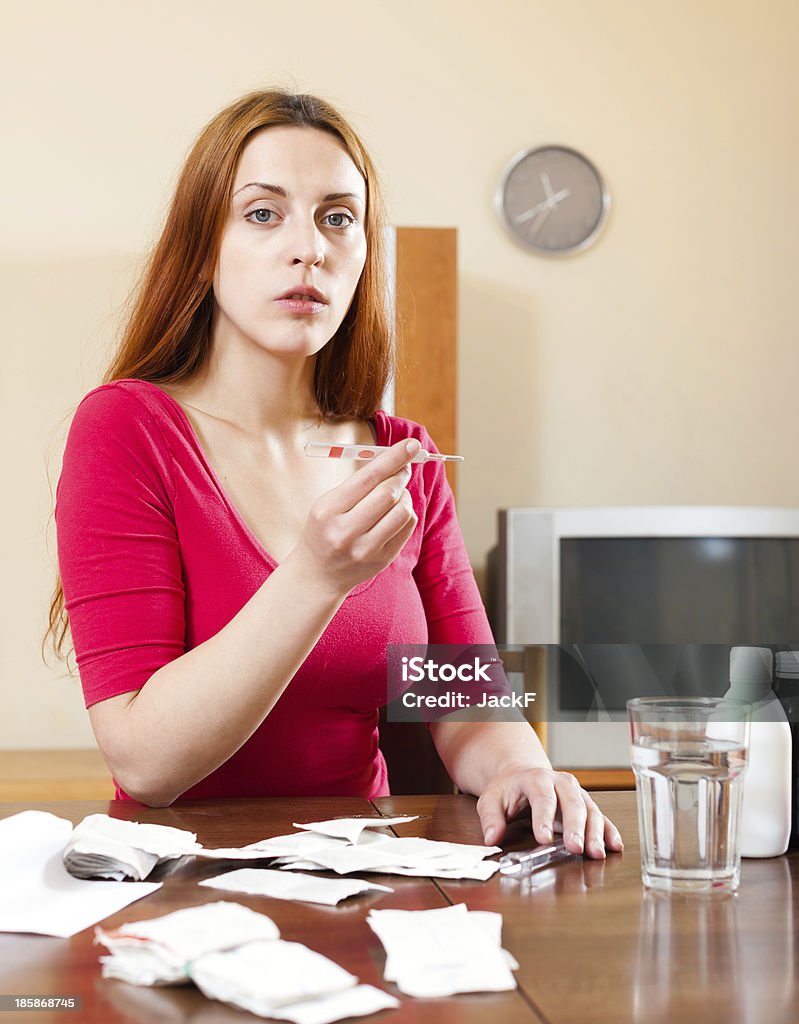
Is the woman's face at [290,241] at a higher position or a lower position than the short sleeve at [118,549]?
higher

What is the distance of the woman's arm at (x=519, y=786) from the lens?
0.85 metres

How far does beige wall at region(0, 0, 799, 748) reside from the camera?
2775 mm

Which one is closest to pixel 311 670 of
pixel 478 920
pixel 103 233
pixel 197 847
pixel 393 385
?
pixel 197 847

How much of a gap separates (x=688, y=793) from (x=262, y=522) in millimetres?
601

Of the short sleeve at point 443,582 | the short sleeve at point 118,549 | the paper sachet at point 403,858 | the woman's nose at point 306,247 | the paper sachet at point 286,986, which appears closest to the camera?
the paper sachet at point 286,986

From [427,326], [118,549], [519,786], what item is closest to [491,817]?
[519,786]

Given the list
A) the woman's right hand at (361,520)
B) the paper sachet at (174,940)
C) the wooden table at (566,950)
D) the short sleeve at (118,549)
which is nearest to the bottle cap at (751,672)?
the wooden table at (566,950)

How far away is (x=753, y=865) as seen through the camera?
0.82 metres

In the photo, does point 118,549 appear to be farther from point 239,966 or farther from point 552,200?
point 552,200

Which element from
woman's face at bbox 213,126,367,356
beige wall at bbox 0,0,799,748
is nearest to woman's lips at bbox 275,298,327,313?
woman's face at bbox 213,126,367,356

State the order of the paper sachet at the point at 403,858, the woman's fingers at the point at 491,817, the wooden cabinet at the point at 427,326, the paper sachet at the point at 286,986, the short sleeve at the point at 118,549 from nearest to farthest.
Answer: the paper sachet at the point at 286,986 → the paper sachet at the point at 403,858 → the woman's fingers at the point at 491,817 → the short sleeve at the point at 118,549 → the wooden cabinet at the point at 427,326

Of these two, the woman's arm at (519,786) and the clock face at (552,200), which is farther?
the clock face at (552,200)

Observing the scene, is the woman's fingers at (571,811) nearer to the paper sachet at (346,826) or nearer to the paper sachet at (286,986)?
the paper sachet at (346,826)

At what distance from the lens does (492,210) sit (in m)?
2.92
